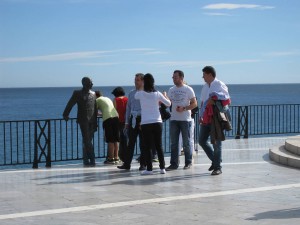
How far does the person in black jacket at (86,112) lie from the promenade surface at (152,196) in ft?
1.29

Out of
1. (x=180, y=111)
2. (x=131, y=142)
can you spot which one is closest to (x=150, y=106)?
(x=180, y=111)

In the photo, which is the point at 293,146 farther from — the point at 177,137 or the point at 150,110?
the point at 150,110

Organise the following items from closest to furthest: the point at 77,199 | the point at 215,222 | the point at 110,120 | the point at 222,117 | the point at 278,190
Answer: the point at 215,222, the point at 77,199, the point at 278,190, the point at 222,117, the point at 110,120

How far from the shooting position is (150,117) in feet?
31.1

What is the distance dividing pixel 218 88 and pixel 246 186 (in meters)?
1.78

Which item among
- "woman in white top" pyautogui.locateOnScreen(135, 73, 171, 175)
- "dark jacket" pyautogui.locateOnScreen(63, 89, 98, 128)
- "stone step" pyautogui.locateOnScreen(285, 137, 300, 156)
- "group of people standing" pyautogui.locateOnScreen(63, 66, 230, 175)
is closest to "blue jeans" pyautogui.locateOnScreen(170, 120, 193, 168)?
"group of people standing" pyautogui.locateOnScreen(63, 66, 230, 175)

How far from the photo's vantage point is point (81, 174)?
9.88 meters

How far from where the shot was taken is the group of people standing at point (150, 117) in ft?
31.1

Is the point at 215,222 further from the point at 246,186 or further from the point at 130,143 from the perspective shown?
the point at 130,143

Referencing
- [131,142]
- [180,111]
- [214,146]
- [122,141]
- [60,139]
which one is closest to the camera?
[214,146]

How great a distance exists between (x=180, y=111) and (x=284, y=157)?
228cm

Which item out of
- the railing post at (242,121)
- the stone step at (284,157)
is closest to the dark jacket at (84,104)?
the stone step at (284,157)

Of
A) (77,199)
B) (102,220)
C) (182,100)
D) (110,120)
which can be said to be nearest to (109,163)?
(110,120)

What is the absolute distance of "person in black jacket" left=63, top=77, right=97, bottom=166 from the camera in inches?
427
